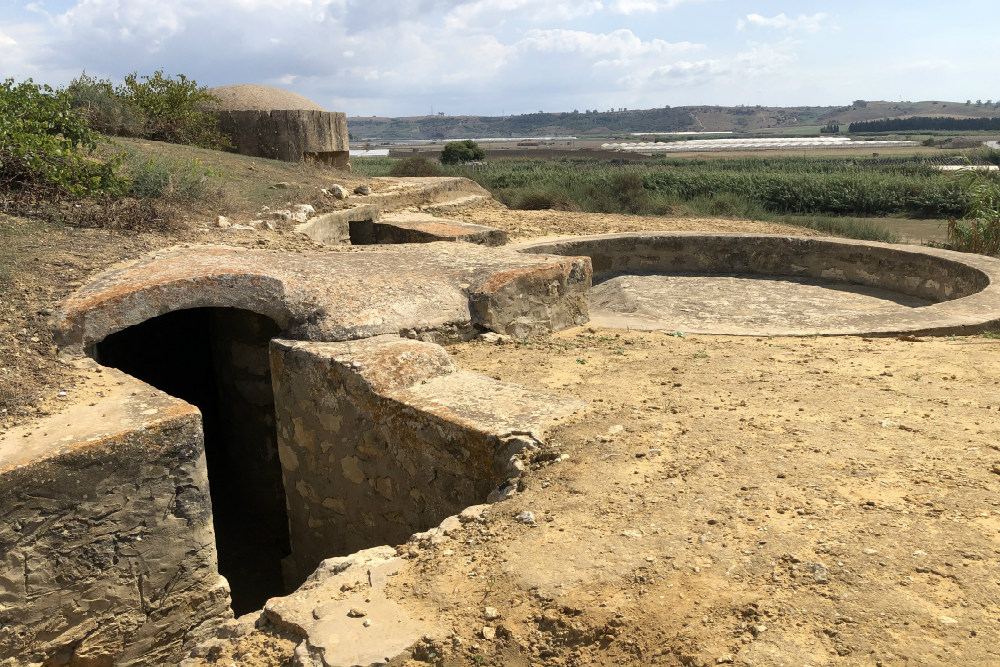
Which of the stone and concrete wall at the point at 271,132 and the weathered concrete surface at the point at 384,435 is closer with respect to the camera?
the weathered concrete surface at the point at 384,435

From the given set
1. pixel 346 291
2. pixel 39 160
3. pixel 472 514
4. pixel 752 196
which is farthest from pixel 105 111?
pixel 752 196

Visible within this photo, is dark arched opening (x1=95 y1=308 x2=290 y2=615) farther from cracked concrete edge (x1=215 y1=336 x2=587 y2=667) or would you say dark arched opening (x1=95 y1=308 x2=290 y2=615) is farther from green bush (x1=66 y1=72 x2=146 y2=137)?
green bush (x1=66 y1=72 x2=146 y2=137)

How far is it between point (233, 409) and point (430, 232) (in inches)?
112

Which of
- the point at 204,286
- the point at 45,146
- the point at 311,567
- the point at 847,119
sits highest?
the point at 847,119

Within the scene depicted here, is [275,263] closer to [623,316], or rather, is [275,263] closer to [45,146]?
[45,146]

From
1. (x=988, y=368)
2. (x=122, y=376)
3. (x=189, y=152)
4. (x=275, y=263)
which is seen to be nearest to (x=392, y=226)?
(x=189, y=152)

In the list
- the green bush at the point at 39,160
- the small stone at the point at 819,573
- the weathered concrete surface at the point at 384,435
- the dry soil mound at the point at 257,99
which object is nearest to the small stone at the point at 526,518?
the weathered concrete surface at the point at 384,435

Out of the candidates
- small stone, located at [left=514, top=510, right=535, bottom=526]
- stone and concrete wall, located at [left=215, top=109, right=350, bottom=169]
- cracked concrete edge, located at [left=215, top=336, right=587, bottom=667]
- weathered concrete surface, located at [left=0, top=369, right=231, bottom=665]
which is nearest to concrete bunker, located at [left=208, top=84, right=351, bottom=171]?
stone and concrete wall, located at [left=215, top=109, right=350, bottom=169]

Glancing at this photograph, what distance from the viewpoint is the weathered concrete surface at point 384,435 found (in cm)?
338

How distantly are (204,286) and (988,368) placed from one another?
4.28 m

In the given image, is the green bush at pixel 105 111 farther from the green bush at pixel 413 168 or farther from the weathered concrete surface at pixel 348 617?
the weathered concrete surface at pixel 348 617

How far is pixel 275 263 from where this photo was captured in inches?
185

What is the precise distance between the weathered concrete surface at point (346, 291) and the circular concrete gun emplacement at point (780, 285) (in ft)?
2.41

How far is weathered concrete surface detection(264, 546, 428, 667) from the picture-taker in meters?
2.18
